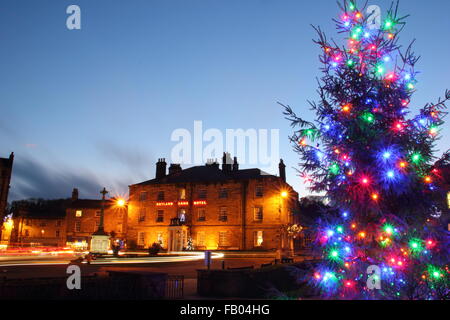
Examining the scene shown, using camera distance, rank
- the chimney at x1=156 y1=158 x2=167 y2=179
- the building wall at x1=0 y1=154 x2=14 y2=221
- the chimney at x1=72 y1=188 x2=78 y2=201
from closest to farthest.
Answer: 1. the chimney at x1=156 y1=158 x2=167 y2=179
2. the building wall at x1=0 y1=154 x2=14 y2=221
3. the chimney at x1=72 y1=188 x2=78 y2=201

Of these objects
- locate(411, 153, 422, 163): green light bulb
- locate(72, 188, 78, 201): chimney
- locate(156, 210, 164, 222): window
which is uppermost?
locate(72, 188, 78, 201): chimney

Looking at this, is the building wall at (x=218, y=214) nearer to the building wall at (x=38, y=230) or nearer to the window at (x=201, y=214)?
the window at (x=201, y=214)

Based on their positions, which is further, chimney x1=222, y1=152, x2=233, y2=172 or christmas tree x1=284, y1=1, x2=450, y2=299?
chimney x1=222, y1=152, x2=233, y2=172

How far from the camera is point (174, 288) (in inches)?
451

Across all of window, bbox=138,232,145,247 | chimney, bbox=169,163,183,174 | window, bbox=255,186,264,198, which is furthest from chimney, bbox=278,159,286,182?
window, bbox=138,232,145,247

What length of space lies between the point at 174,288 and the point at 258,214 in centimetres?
2733

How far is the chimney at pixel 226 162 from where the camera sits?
42.8 metres

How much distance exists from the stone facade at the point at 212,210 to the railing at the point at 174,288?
84.5 feet

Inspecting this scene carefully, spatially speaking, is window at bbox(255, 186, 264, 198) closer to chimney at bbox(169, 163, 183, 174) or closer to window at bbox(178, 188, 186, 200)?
window at bbox(178, 188, 186, 200)

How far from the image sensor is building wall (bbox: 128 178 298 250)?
123 feet

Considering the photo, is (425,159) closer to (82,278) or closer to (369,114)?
→ (369,114)

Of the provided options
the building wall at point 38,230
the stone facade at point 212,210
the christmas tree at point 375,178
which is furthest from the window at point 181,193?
the building wall at point 38,230

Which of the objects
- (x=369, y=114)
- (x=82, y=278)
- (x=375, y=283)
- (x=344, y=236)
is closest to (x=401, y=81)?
(x=369, y=114)

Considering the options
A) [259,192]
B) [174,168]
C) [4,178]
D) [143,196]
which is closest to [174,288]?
[259,192]
